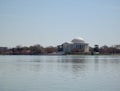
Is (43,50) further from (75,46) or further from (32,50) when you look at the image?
(75,46)

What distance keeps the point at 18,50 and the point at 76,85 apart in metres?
148

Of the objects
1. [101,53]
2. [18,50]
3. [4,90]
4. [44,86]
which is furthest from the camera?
[18,50]

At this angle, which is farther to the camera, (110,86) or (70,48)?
(70,48)

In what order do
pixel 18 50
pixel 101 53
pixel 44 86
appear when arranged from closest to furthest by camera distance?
1. pixel 44 86
2. pixel 101 53
3. pixel 18 50

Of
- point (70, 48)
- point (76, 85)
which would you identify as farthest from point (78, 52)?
point (76, 85)

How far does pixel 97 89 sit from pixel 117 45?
14481 cm

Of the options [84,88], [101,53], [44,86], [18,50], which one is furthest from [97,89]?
[18,50]

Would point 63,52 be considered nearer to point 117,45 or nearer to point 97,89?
point 117,45

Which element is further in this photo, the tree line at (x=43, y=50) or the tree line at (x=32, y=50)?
the tree line at (x=32, y=50)

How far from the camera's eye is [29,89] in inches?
738

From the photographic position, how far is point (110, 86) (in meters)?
20.3

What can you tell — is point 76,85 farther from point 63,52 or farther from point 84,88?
point 63,52

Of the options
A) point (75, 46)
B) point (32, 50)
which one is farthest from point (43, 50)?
point (75, 46)

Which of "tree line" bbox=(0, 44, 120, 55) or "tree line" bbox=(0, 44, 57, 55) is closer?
"tree line" bbox=(0, 44, 120, 55)
